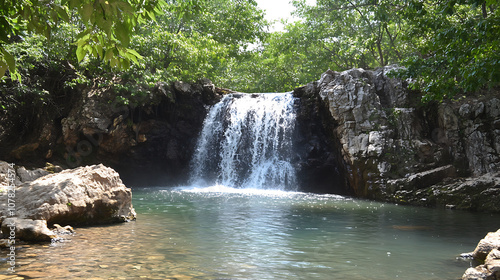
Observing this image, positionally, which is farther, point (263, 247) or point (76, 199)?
point (76, 199)

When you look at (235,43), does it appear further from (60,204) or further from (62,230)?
(62,230)

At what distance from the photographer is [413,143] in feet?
47.7

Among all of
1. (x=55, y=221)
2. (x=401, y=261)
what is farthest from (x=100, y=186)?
(x=401, y=261)

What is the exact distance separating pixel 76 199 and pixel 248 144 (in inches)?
501

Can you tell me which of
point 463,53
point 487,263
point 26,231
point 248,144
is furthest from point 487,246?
point 248,144

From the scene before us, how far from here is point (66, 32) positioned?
626 inches

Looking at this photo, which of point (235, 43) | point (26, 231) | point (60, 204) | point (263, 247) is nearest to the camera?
point (26, 231)

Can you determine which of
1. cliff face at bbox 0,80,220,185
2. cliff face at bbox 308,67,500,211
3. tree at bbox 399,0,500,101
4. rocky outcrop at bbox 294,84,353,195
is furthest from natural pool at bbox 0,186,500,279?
cliff face at bbox 0,80,220,185

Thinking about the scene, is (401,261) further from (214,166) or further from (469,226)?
(214,166)

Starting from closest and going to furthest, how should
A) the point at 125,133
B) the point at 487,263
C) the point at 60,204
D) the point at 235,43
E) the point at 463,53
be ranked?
the point at 487,263 < the point at 60,204 < the point at 463,53 < the point at 125,133 < the point at 235,43

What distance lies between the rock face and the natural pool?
370 mm

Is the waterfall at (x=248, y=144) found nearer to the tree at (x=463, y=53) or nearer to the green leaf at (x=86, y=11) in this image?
the tree at (x=463, y=53)

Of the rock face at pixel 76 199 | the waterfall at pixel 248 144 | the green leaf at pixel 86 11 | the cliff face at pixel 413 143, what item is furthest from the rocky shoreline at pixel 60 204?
the waterfall at pixel 248 144

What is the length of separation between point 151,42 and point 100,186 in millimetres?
12712
